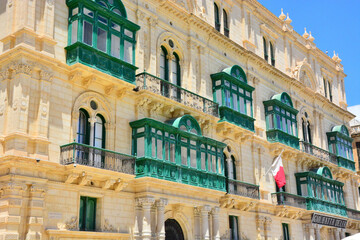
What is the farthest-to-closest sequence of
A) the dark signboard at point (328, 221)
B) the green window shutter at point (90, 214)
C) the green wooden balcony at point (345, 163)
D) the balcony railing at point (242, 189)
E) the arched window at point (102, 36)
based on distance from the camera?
the green wooden balcony at point (345, 163)
the dark signboard at point (328, 221)
the balcony railing at point (242, 189)
the arched window at point (102, 36)
the green window shutter at point (90, 214)

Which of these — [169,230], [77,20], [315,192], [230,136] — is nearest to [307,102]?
[315,192]

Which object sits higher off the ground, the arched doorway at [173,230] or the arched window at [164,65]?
the arched window at [164,65]

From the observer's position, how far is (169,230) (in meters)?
24.1

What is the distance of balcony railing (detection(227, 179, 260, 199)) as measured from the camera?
91.1 ft

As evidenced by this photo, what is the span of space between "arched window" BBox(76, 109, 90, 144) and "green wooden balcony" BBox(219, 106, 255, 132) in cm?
986

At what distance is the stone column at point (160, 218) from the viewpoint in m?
21.7

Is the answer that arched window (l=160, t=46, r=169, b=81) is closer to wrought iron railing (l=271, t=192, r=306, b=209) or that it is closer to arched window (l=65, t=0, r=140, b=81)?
arched window (l=65, t=0, r=140, b=81)

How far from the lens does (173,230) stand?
24281 mm

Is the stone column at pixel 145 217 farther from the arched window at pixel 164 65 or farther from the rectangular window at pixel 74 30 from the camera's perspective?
the rectangular window at pixel 74 30

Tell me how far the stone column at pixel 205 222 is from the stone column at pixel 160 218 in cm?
326

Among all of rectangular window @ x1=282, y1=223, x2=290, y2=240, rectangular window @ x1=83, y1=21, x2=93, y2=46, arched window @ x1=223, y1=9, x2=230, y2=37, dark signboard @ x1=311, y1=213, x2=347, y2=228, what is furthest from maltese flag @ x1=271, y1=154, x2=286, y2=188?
rectangular window @ x1=83, y1=21, x2=93, y2=46

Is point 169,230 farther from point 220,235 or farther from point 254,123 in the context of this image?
point 254,123

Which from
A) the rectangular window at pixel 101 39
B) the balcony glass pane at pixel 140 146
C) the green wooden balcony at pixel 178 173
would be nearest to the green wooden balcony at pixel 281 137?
the green wooden balcony at pixel 178 173

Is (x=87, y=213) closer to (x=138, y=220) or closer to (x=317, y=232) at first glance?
(x=138, y=220)
